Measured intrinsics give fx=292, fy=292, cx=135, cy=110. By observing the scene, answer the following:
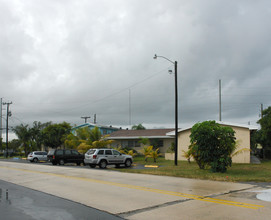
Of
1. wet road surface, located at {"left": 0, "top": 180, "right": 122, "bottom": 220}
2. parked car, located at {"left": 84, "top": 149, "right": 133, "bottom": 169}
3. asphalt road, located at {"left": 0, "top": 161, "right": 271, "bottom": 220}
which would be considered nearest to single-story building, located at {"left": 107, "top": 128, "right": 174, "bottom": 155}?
parked car, located at {"left": 84, "top": 149, "right": 133, "bottom": 169}

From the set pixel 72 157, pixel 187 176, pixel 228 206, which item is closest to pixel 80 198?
pixel 228 206

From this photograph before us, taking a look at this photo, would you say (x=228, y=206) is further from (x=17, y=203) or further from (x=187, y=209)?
(x=17, y=203)

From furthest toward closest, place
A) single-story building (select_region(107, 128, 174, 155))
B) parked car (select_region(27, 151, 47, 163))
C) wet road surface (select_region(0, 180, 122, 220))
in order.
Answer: single-story building (select_region(107, 128, 174, 155)), parked car (select_region(27, 151, 47, 163)), wet road surface (select_region(0, 180, 122, 220))

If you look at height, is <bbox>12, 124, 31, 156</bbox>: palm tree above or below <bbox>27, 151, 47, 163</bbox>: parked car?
above

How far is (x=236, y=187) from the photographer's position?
38.9 feet

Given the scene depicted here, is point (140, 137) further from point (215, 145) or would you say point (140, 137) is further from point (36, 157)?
point (215, 145)

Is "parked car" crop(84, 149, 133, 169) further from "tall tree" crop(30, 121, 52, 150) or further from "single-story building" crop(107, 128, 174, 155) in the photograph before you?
"tall tree" crop(30, 121, 52, 150)

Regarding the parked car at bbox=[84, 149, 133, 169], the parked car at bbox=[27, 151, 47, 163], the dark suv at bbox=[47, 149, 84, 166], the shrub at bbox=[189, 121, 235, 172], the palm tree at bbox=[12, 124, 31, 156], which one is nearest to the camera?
the shrub at bbox=[189, 121, 235, 172]

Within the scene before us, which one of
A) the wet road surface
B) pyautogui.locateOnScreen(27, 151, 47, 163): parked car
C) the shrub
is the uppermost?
the shrub

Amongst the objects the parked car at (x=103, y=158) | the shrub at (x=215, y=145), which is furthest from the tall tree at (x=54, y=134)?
the shrub at (x=215, y=145)

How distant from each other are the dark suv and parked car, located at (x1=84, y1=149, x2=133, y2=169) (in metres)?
5.62

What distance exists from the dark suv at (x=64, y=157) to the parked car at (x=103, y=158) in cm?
562

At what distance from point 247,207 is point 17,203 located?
22.6 feet

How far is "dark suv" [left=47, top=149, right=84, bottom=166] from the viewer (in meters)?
29.2
